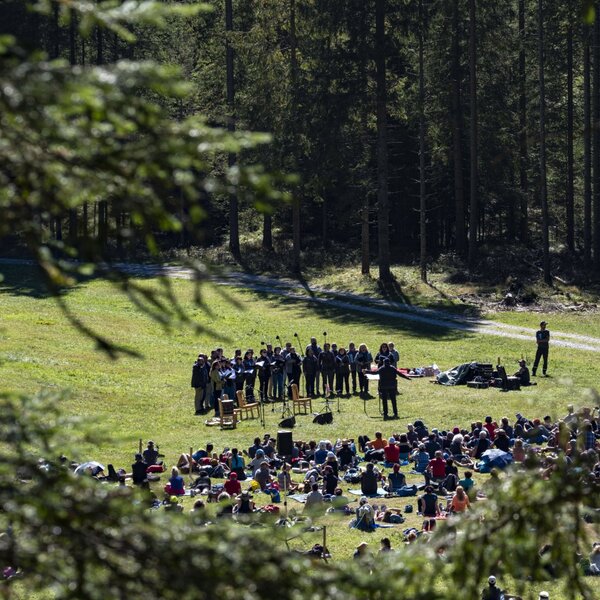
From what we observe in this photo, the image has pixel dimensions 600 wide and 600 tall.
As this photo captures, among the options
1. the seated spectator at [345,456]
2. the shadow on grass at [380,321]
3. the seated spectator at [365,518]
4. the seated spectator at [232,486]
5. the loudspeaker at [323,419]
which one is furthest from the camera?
the shadow on grass at [380,321]

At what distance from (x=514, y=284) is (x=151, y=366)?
622 inches

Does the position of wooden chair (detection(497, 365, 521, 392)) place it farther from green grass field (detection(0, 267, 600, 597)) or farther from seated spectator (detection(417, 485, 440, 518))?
seated spectator (detection(417, 485, 440, 518))

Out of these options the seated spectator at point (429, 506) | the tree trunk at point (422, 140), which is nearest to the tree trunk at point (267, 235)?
the tree trunk at point (422, 140)

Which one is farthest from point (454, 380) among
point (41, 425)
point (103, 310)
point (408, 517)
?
point (41, 425)

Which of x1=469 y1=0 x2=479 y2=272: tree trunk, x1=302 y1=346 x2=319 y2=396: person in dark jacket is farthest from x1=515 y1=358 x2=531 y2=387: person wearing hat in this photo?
x1=469 y1=0 x2=479 y2=272: tree trunk

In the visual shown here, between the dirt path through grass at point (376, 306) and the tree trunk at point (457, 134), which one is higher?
the tree trunk at point (457, 134)

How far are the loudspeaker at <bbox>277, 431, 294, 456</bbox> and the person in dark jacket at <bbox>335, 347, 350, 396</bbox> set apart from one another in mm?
6369

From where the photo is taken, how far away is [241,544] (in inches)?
172

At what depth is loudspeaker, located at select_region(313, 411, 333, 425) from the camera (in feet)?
90.2

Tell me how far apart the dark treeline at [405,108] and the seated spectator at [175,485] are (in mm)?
22798

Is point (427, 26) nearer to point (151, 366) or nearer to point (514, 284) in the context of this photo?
point (514, 284)

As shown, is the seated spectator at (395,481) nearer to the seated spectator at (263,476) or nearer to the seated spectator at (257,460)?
the seated spectator at (263,476)

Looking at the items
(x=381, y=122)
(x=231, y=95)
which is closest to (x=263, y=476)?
(x=381, y=122)

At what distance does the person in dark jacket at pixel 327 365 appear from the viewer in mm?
30188
